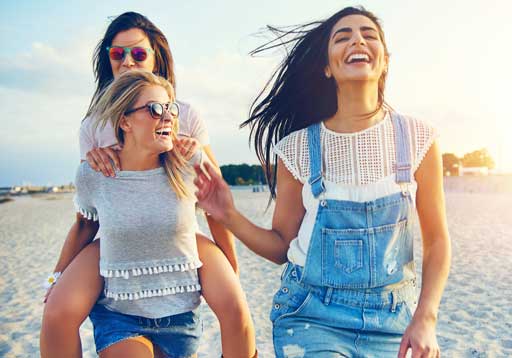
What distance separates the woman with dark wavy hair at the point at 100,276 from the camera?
8.13 feet

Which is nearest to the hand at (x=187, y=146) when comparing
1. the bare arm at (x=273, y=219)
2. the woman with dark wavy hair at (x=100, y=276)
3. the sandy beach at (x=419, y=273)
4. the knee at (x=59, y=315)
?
the woman with dark wavy hair at (x=100, y=276)

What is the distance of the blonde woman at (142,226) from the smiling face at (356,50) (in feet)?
2.78

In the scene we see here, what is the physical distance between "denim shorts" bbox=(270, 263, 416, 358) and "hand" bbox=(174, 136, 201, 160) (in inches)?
35.1

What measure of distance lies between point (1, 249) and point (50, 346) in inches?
557

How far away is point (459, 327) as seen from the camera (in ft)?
21.1

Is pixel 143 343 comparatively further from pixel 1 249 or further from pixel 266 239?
pixel 1 249

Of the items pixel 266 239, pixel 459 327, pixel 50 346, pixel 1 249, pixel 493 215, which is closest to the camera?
pixel 50 346

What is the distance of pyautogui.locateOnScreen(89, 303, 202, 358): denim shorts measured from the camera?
2.55 meters

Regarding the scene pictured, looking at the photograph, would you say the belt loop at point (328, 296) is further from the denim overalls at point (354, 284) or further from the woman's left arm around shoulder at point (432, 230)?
the woman's left arm around shoulder at point (432, 230)

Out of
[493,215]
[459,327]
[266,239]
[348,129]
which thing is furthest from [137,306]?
[493,215]

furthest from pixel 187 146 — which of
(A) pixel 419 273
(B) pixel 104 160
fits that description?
(A) pixel 419 273

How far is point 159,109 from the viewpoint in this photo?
2539 mm

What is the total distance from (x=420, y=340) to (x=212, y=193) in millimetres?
1197

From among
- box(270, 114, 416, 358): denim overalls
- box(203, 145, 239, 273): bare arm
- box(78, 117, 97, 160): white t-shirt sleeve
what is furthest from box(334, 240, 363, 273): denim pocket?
box(78, 117, 97, 160): white t-shirt sleeve
